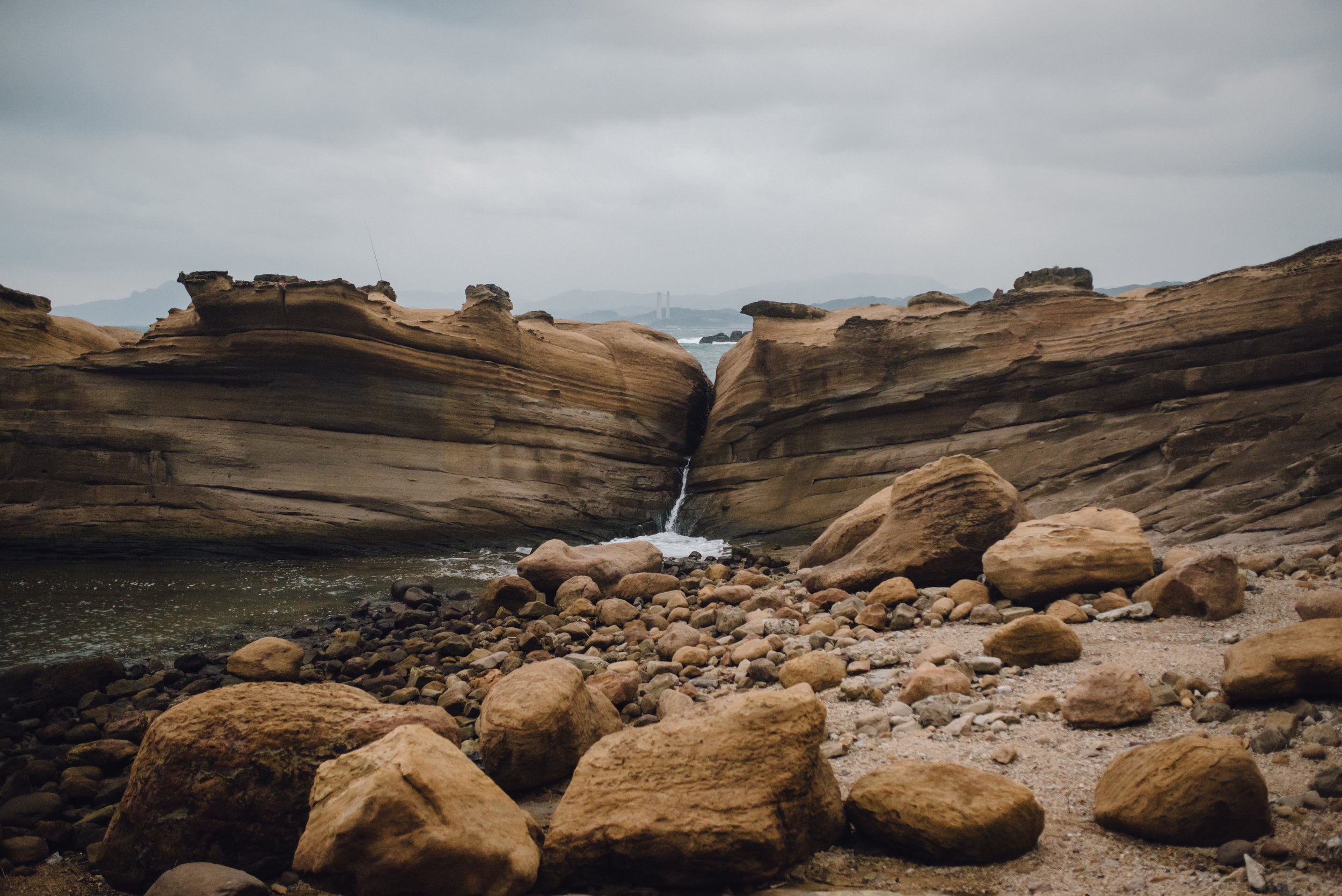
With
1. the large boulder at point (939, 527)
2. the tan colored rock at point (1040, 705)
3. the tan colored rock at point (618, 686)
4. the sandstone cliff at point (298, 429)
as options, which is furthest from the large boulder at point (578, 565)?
the tan colored rock at point (1040, 705)

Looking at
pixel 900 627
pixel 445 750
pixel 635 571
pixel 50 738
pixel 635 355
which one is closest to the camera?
pixel 445 750

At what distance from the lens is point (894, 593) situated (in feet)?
27.7

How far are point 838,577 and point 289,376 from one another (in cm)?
1216

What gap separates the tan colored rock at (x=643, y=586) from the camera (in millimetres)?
11234

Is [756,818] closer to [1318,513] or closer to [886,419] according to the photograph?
[1318,513]

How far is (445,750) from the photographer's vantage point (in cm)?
420

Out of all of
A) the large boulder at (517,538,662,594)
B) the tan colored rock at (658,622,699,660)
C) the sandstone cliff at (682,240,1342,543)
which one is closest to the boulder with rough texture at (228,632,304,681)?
the large boulder at (517,538,662,594)

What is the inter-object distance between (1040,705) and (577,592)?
7.09m

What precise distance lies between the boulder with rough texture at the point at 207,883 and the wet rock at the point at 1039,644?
5.00m

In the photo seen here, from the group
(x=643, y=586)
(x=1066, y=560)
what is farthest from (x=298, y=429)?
(x=1066, y=560)

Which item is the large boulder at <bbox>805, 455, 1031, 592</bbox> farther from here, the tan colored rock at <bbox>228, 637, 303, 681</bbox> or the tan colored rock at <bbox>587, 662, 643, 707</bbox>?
the tan colored rock at <bbox>228, 637, 303, 681</bbox>

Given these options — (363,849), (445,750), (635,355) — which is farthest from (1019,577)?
(635,355)

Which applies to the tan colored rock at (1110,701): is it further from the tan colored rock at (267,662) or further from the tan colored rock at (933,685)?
the tan colored rock at (267,662)

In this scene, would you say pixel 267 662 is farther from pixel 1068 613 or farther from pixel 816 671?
pixel 1068 613
